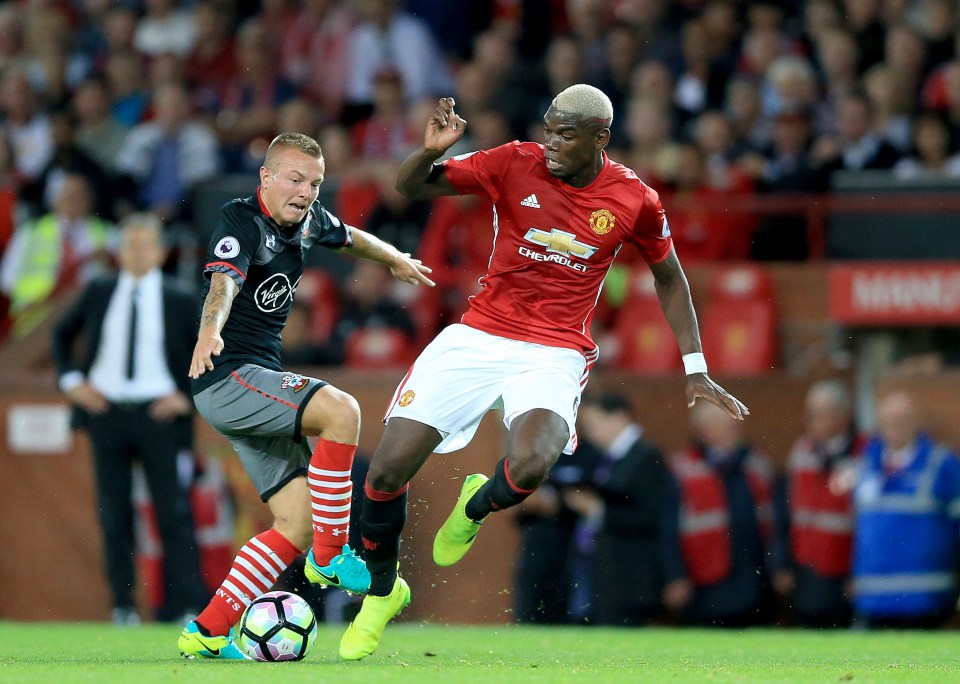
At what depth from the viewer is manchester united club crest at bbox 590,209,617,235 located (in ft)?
23.6

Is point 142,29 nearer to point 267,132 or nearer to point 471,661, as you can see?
point 267,132

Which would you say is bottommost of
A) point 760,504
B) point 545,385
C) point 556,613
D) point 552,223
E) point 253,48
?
point 556,613

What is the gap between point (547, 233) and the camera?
720 cm

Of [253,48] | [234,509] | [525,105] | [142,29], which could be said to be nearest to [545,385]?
[234,509]

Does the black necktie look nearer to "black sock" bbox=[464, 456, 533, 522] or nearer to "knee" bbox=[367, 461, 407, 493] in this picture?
"knee" bbox=[367, 461, 407, 493]

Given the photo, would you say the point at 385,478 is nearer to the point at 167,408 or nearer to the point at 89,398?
the point at 167,408

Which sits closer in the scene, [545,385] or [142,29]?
[545,385]

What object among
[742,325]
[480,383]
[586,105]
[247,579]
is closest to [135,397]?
[247,579]

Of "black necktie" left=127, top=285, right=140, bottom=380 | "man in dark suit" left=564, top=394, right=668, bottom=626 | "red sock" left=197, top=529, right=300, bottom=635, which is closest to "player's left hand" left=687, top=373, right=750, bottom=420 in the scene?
"red sock" left=197, top=529, right=300, bottom=635

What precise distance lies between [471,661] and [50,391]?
527 centimetres

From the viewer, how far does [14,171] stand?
45.8 ft

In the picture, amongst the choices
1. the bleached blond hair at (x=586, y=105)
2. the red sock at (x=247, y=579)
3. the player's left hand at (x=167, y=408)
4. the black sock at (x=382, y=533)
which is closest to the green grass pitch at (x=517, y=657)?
the red sock at (x=247, y=579)

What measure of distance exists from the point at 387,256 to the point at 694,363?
1.51 m

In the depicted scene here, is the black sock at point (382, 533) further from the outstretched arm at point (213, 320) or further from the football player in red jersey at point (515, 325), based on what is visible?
the outstretched arm at point (213, 320)
